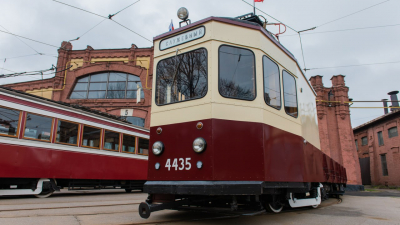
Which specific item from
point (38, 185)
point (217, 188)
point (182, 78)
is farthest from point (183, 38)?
point (38, 185)

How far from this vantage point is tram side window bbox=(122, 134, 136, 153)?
10672 millimetres

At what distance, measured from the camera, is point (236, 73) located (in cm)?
411

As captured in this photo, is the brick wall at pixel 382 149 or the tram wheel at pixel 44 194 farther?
the brick wall at pixel 382 149

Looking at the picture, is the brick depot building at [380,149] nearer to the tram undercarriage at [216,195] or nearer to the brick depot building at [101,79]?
the brick depot building at [101,79]

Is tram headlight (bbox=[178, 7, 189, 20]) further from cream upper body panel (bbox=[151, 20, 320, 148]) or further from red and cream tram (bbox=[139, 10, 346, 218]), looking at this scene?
cream upper body panel (bbox=[151, 20, 320, 148])

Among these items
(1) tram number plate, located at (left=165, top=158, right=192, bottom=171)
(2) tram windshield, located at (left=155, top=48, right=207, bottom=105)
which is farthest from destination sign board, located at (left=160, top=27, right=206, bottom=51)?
(1) tram number plate, located at (left=165, top=158, right=192, bottom=171)

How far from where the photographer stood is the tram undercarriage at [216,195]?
11.6ft

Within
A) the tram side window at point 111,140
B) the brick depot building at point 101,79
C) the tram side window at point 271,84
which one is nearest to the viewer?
the tram side window at point 271,84

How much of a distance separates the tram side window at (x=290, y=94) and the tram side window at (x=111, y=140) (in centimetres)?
698

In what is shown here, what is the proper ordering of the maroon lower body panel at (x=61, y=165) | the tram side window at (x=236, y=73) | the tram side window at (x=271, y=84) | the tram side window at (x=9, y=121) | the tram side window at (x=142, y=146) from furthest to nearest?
the tram side window at (x=142, y=146)
the maroon lower body panel at (x=61, y=165)
the tram side window at (x=9, y=121)
the tram side window at (x=271, y=84)
the tram side window at (x=236, y=73)

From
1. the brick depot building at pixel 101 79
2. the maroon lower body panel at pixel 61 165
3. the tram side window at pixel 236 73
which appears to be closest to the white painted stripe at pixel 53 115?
the maroon lower body panel at pixel 61 165

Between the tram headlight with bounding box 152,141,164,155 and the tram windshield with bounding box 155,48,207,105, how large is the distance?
2.13 ft

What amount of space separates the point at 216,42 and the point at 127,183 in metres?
8.29

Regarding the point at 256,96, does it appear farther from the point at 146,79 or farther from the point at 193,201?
the point at 146,79
